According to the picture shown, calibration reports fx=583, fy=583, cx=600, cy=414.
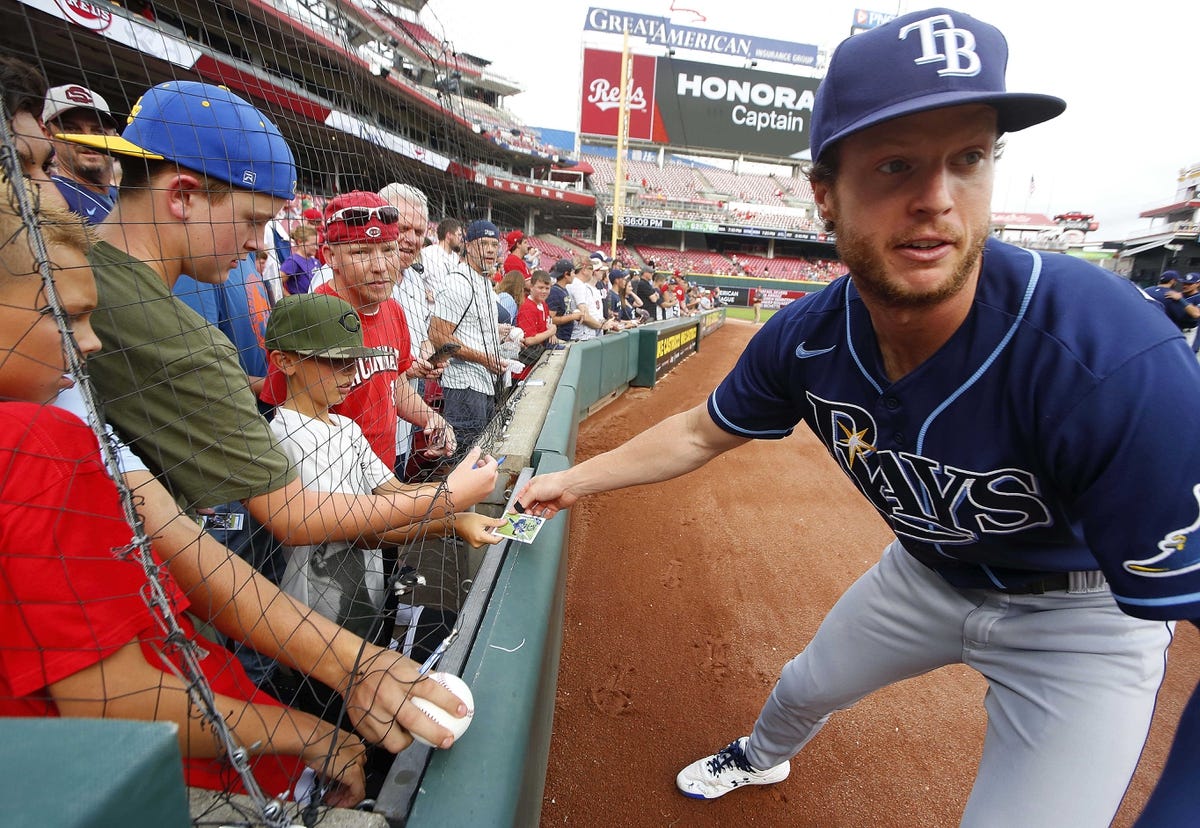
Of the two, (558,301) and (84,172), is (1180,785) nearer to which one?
(84,172)

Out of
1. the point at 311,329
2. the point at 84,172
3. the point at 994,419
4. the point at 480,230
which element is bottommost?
the point at 994,419

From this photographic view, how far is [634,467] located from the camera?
196 cm

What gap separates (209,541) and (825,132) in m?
1.51

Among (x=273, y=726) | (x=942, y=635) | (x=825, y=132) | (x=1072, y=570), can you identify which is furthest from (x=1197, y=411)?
(x=273, y=726)

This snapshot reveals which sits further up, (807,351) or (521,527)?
(807,351)

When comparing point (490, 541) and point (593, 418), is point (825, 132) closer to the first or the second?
point (490, 541)

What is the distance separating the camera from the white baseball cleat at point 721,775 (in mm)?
2164

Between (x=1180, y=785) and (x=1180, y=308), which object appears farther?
(x=1180, y=308)

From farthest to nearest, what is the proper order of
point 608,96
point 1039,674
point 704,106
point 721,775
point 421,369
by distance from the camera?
point 704,106 < point 608,96 < point 421,369 < point 721,775 < point 1039,674

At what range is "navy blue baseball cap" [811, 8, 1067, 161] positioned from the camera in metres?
1.05

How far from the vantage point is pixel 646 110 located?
42.3m

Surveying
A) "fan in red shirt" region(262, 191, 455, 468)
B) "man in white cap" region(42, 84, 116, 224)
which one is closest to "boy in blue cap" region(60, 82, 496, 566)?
"man in white cap" region(42, 84, 116, 224)

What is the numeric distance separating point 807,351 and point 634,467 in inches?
26.7

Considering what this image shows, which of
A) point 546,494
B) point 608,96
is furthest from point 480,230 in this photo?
point 608,96
